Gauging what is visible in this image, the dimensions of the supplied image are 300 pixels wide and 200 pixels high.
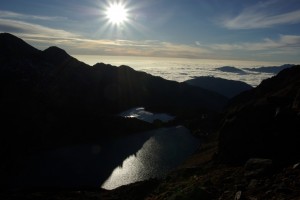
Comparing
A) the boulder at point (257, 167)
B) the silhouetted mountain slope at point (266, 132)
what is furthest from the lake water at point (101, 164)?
the boulder at point (257, 167)

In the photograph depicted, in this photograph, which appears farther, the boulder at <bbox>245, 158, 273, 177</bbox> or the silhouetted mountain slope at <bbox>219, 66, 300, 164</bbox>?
the silhouetted mountain slope at <bbox>219, 66, 300, 164</bbox>

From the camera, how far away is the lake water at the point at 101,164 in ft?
403

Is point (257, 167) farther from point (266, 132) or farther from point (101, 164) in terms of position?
point (101, 164)

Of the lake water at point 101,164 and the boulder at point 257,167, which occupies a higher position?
the boulder at point 257,167

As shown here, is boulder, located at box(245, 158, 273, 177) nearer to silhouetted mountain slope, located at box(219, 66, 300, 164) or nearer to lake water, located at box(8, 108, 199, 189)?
silhouetted mountain slope, located at box(219, 66, 300, 164)

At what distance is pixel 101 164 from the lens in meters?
146

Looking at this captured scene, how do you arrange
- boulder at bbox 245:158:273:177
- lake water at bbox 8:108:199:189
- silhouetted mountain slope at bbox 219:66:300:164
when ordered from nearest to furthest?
boulder at bbox 245:158:273:177
silhouetted mountain slope at bbox 219:66:300:164
lake water at bbox 8:108:199:189

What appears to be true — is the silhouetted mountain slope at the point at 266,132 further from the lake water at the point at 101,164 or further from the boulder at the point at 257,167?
the lake water at the point at 101,164

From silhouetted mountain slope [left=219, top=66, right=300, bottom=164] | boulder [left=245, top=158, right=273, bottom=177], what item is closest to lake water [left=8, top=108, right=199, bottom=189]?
silhouetted mountain slope [left=219, top=66, right=300, bottom=164]

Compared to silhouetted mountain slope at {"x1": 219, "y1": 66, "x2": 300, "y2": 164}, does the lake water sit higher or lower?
lower

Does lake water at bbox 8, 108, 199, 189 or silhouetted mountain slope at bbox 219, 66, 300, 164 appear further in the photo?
lake water at bbox 8, 108, 199, 189

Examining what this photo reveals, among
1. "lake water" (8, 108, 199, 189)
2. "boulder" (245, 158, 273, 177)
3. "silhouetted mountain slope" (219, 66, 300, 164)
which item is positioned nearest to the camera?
"boulder" (245, 158, 273, 177)

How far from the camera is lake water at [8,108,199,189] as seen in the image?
4835 inches

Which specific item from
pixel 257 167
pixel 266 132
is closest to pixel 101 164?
pixel 266 132
